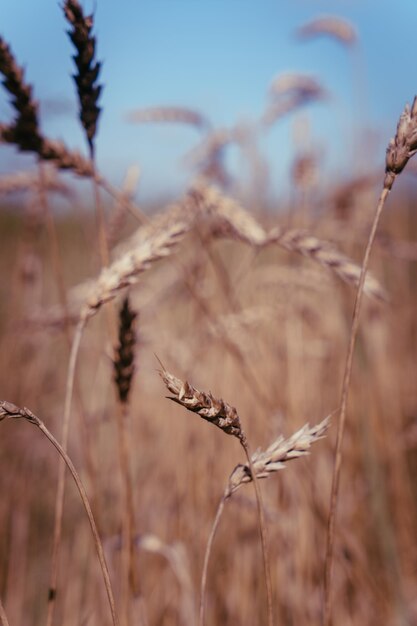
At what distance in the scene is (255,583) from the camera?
129 cm

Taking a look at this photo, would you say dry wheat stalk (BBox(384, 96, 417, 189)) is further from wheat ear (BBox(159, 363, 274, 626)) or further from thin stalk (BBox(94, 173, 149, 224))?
thin stalk (BBox(94, 173, 149, 224))

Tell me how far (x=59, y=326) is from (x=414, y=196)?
386 centimetres

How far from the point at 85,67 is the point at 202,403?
50cm

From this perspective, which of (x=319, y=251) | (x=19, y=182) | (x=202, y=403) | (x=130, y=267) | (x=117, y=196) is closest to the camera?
(x=202, y=403)

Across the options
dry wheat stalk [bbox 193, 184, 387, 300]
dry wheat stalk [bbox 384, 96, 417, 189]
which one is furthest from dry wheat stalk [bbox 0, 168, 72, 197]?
dry wheat stalk [bbox 384, 96, 417, 189]

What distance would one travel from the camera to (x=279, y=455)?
1.70 feet

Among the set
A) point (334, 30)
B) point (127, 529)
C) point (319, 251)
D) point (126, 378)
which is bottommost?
point (127, 529)

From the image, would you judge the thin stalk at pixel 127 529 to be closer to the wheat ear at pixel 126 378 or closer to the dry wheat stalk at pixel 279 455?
the wheat ear at pixel 126 378

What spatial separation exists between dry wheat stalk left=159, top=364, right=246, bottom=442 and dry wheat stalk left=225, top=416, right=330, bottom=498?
0.16 ft

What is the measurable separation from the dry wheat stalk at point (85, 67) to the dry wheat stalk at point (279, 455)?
50cm

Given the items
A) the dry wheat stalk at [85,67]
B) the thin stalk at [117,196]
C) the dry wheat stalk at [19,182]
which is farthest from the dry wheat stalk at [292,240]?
the dry wheat stalk at [19,182]

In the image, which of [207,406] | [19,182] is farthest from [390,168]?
[19,182]

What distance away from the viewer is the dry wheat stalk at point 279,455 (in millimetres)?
504

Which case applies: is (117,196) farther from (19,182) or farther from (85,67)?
(19,182)
